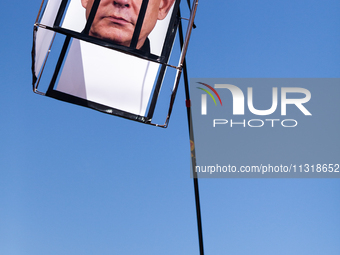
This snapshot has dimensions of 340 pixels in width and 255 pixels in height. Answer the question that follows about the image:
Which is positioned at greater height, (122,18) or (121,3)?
(121,3)

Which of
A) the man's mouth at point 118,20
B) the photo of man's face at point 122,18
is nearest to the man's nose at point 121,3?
the photo of man's face at point 122,18

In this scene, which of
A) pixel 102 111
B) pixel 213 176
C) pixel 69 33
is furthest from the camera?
pixel 213 176

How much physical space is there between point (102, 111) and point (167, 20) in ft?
5.87

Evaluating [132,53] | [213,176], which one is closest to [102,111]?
[132,53]

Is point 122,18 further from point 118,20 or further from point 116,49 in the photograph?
point 116,49

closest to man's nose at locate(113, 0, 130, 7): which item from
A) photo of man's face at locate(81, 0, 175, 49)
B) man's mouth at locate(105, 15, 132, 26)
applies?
photo of man's face at locate(81, 0, 175, 49)

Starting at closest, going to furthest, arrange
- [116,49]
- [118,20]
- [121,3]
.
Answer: [116,49] → [118,20] → [121,3]

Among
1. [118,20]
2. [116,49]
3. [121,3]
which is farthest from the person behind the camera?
[121,3]

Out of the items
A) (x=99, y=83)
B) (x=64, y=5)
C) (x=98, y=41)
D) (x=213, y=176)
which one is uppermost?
(x=64, y=5)

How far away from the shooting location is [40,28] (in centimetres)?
506

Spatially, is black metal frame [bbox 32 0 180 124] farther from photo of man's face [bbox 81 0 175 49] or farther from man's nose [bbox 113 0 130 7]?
man's nose [bbox 113 0 130 7]

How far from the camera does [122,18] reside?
17.7 ft

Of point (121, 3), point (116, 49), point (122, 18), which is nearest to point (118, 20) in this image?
point (122, 18)

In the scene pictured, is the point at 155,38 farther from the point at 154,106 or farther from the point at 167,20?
the point at 154,106
